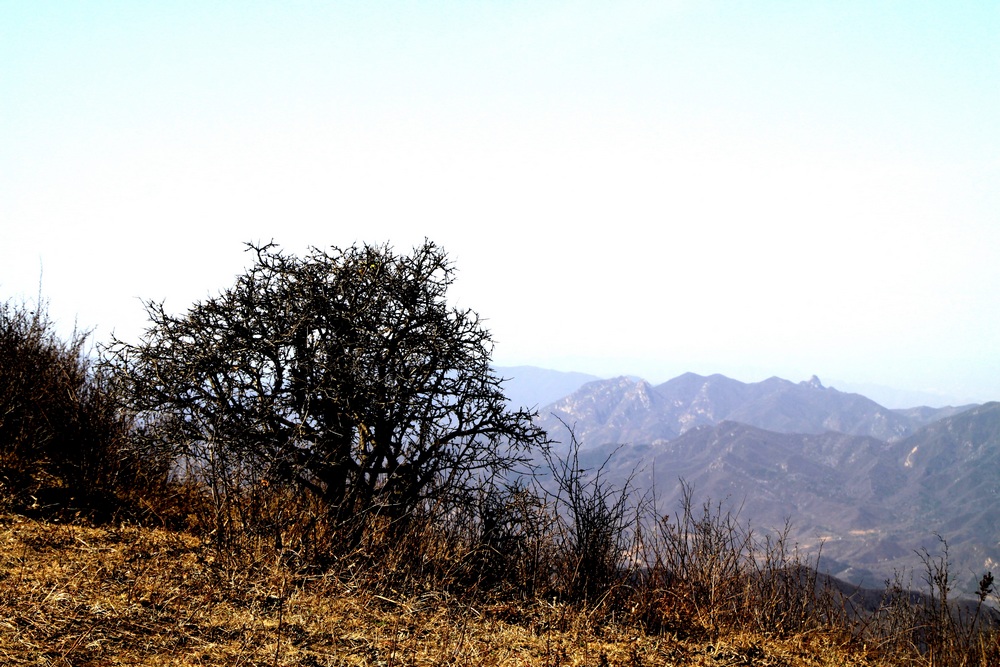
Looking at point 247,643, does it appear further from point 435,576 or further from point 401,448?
point 401,448

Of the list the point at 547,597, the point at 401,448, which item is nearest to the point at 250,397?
the point at 401,448

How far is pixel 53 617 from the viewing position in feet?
18.5

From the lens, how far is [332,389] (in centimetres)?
827

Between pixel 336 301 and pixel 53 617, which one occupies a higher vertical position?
pixel 336 301

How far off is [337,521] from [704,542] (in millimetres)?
4169

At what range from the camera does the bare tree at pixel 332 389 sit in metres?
8.45

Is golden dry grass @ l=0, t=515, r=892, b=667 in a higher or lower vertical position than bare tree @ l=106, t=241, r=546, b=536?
lower

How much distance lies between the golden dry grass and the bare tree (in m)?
1.33

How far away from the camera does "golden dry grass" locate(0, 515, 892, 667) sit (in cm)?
542

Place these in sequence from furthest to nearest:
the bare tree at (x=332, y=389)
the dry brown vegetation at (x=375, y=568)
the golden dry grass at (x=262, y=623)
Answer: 1. the bare tree at (x=332, y=389)
2. the dry brown vegetation at (x=375, y=568)
3. the golden dry grass at (x=262, y=623)

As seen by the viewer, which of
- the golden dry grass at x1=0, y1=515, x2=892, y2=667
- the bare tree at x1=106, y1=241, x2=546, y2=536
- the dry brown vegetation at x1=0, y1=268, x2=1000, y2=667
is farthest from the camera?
the bare tree at x1=106, y1=241, x2=546, y2=536

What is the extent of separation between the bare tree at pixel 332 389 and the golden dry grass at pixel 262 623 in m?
1.33

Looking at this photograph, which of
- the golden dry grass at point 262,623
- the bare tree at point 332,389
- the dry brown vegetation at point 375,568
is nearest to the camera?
the golden dry grass at point 262,623

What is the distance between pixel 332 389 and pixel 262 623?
2.82 metres
